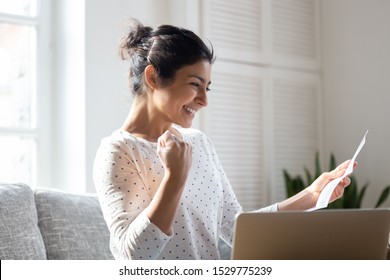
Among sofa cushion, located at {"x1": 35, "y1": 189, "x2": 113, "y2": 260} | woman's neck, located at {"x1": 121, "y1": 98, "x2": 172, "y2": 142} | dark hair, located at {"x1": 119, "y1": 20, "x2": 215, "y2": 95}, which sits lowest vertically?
sofa cushion, located at {"x1": 35, "y1": 189, "x2": 113, "y2": 260}

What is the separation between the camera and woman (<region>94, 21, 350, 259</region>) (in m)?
1.74

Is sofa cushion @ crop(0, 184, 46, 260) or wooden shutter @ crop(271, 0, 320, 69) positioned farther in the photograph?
wooden shutter @ crop(271, 0, 320, 69)

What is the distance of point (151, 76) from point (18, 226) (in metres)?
0.69

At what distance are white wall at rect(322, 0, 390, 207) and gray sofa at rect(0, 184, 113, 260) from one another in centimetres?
210

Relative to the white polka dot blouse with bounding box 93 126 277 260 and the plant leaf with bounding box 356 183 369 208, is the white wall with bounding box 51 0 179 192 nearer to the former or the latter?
the white polka dot blouse with bounding box 93 126 277 260

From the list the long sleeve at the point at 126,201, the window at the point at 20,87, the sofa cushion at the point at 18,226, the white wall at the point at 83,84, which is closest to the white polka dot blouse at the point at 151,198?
the long sleeve at the point at 126,201

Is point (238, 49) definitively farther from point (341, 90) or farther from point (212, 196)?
point (212, 196)

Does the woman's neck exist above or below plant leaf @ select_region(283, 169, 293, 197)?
above

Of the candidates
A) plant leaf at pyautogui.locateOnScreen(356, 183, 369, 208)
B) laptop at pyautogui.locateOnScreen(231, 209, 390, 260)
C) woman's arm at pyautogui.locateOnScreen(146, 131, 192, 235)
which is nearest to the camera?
laptop at pyautogui.locateOnScreen(231, 209, 390, 260)

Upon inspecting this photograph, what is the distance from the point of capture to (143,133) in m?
1.95

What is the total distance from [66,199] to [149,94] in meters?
0.70

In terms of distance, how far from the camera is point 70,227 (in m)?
2.40

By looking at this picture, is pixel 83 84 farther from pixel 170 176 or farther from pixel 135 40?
pixel 170 176

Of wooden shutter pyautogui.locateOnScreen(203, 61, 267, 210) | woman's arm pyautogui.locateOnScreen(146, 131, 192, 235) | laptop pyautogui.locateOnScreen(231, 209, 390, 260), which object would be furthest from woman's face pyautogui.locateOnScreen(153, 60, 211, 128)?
wooden shutter pyautogui.locateOnScreen(203, 61, 267, 210)
